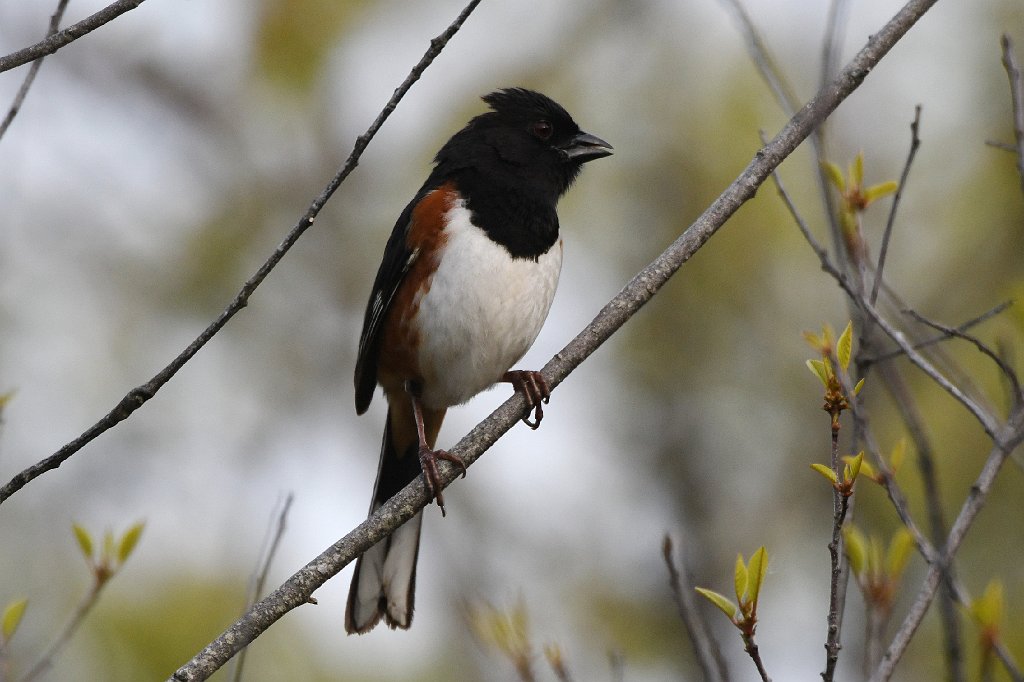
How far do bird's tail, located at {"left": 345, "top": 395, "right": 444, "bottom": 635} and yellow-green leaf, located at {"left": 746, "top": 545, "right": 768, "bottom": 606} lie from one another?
4.61 feet

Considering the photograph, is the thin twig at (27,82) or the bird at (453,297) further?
the bird at (453,297)

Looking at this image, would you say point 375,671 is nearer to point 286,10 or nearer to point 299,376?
point 299,376

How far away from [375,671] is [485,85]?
380cm

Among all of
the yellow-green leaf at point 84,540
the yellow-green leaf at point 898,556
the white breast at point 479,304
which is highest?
the white breast at point 479,304

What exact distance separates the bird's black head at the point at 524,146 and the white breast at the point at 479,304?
0.89 ft

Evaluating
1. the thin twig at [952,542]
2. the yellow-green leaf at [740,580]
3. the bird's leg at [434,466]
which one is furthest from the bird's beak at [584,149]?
the yellow-green leaf at [740,580]

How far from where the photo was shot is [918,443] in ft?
6.37

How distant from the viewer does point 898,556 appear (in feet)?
6.67

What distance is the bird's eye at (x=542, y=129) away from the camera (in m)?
3.81

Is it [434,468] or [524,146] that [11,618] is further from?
[524,146]

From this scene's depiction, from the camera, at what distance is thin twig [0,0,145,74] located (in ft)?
5.87

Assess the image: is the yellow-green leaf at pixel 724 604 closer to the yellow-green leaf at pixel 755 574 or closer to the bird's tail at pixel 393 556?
the yellow-green leaf at pixel 755 574

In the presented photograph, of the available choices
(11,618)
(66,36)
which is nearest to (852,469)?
(66,36)

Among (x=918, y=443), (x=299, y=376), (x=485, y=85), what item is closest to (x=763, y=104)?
(x=485, y=85)
